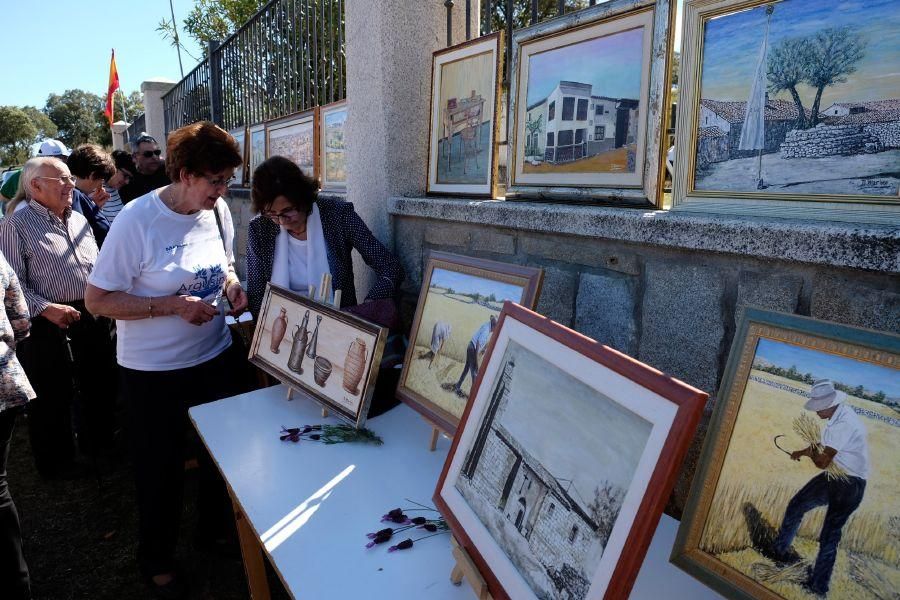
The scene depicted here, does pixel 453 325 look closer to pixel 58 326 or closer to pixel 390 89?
pixel 390 89

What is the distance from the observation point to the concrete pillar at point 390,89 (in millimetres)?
2645

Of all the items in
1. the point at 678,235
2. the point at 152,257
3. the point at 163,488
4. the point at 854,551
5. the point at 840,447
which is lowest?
the point at 163,488

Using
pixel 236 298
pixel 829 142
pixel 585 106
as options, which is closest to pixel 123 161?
pixel 236 298

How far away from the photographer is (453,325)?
176 cm

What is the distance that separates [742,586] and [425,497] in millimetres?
807

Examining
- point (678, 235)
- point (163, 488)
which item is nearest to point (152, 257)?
point (163, 488)

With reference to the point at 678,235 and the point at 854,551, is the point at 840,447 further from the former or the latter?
the point at 678,235

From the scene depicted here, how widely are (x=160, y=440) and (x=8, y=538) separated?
63 centimetres

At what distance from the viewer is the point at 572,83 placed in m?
1.85

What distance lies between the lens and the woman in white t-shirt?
6.88 feet

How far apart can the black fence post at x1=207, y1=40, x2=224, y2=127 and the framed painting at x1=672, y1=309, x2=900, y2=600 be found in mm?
Result: 6980

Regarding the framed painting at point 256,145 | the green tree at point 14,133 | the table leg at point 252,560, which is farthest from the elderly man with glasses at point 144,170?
the green tree at point 14,133

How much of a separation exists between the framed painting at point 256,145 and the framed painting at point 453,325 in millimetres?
3597

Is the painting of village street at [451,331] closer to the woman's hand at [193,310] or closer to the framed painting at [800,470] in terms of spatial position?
the framed painting at [800,470]
